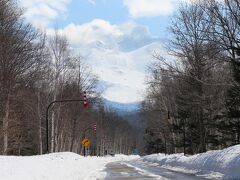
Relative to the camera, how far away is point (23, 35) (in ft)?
132

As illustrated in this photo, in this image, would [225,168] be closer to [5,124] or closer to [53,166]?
[53,166]

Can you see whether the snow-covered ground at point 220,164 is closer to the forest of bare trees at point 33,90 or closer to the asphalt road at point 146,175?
the asphalt road at point 146,175

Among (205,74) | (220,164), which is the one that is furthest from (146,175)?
(205,74)

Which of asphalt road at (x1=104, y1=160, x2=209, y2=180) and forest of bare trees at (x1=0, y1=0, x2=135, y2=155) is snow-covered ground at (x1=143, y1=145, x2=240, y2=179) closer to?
asphalt road at (x1=104, y1=160, x2=209, y2=180)

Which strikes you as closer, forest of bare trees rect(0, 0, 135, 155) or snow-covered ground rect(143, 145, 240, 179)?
snow-covered ground rect(143, 145, 240, 179)

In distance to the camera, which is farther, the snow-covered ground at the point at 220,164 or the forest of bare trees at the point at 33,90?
the forest of bare trees at the point at 33,90

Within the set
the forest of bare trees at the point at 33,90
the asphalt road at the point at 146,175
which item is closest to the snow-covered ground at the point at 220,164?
the asphalt road at the point at 146,175

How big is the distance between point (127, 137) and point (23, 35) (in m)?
153

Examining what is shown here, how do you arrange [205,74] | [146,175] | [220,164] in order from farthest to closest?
[205,74] → [146,175] → [220,164]

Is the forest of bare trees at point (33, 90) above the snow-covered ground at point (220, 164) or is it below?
above

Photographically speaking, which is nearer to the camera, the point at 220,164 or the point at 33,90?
the point at 220,164

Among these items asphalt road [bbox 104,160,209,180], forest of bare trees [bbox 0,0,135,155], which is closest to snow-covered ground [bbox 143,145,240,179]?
asphalt road [bbox 104,160,209,180]

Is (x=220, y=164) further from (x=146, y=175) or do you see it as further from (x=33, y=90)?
(x=33, y=90)

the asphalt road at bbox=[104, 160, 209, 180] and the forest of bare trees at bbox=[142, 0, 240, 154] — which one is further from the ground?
the forest of bare trees at bbox=[142, 0, 240, 154]
